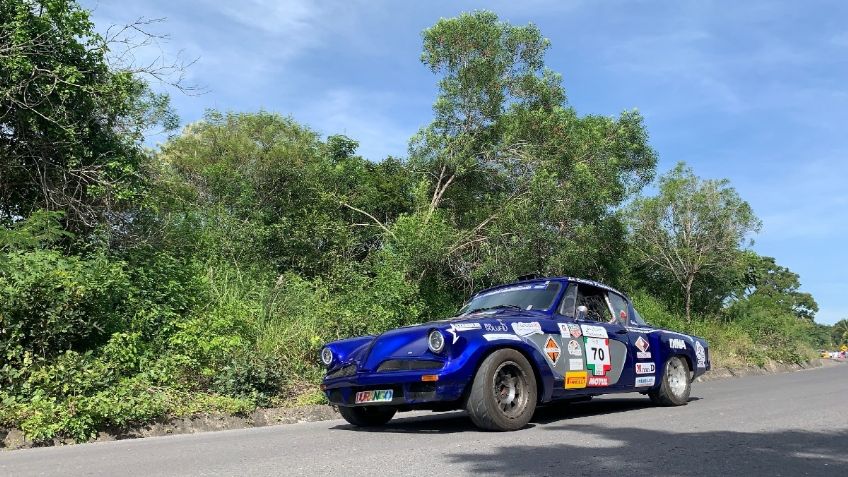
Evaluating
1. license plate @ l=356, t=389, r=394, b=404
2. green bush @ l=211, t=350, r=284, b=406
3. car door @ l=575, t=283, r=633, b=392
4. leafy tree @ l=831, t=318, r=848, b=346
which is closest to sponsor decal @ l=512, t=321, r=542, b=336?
car door @ l=575, t=283, r=633, b=392

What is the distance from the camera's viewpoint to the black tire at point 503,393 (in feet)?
20.4

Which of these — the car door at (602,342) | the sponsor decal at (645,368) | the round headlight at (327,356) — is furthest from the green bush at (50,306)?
the sponsor decal at (645,368)

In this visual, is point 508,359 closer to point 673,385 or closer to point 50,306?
point 673,385

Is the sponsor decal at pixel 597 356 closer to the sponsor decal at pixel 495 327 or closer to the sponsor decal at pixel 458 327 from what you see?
the sponsor decal at pixel 495 327

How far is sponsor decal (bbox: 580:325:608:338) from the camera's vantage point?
305 inches

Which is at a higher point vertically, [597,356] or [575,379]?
[597,356]

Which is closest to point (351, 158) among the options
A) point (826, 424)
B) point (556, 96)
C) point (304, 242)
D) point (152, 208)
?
point (304, 242)

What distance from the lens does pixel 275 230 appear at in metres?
16.7

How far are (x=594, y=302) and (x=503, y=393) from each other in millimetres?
2418

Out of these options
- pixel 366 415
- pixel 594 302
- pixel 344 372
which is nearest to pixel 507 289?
pixel 594 302

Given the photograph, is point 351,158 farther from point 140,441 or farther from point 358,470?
point 358,470

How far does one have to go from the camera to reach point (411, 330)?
6.67 meters

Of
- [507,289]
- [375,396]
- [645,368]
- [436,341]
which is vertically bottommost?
[375,396]

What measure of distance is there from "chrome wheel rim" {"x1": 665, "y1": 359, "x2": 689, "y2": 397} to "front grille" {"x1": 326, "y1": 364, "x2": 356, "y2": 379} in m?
4.54
